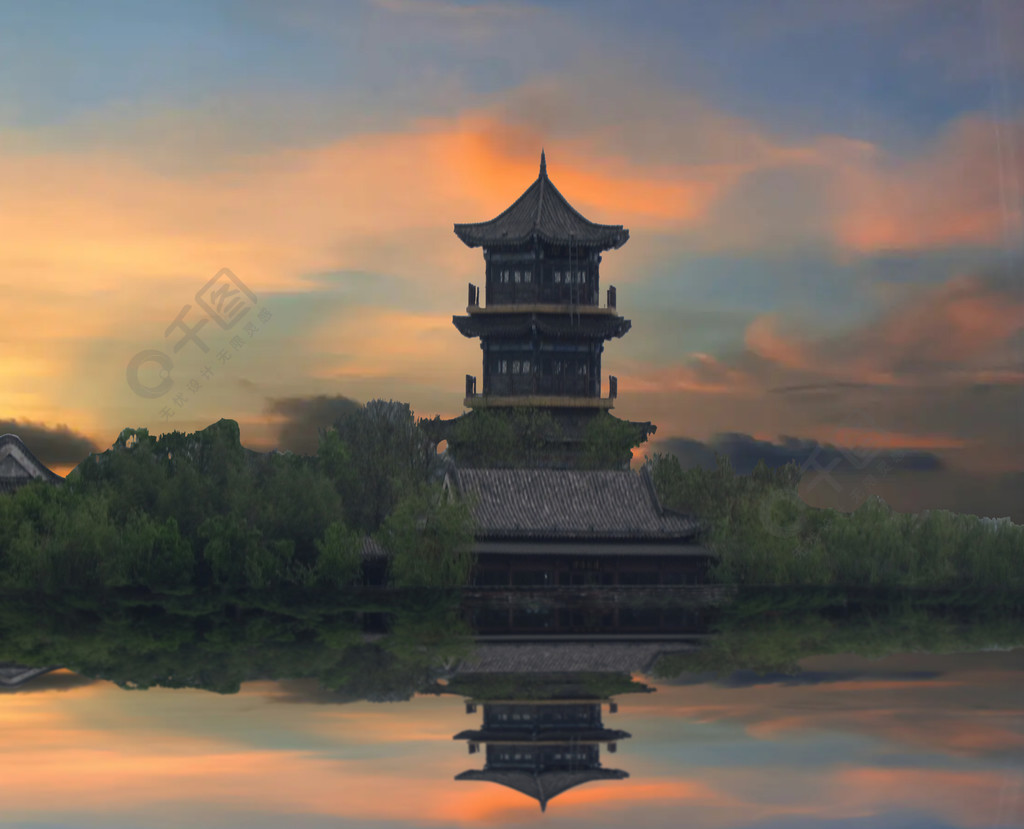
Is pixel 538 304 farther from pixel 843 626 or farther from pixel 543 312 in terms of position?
pixel 843 626

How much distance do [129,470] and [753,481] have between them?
72.0 feet

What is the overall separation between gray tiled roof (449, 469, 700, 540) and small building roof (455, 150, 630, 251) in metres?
15.6

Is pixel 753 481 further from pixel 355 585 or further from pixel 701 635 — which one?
pixel 355 585

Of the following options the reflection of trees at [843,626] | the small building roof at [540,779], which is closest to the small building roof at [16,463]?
the reflection of trees at [843,626]

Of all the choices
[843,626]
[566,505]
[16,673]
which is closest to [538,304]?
[566,505]

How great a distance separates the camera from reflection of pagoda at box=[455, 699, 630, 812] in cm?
2870

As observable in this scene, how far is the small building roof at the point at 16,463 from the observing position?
61406mm

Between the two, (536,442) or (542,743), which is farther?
(536,442)

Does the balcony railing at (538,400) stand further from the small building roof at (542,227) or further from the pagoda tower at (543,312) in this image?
the small building roof at (542,227)

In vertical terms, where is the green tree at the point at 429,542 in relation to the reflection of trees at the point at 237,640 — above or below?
above

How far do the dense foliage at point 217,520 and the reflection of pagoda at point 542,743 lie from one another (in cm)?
1638

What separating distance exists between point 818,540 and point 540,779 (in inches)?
1122

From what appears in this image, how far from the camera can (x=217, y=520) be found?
49281mm

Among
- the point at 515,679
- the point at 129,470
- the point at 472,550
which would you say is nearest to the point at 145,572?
the point at 129,470
